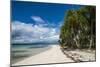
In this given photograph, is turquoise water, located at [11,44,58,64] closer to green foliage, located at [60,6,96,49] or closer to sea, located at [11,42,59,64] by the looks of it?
sea, located at [11,42,59,64]

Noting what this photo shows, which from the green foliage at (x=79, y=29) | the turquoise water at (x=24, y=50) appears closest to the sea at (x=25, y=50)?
the turquoise water at (x=24, y=50)

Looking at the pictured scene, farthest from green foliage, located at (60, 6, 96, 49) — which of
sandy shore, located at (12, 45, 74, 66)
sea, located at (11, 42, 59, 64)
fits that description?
sea, located at (11, 42, 59, 64)

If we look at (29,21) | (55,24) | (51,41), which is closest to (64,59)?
(51,41)

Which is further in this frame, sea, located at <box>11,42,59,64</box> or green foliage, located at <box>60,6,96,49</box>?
green foliage, located at <box>60,6,96,49</box>

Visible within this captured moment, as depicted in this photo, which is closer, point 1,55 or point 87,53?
point 1,55

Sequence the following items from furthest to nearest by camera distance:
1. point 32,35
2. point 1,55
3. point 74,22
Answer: point 74,22 < point 32,35 < point 1,55

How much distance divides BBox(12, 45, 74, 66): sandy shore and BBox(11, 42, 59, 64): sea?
4 cm

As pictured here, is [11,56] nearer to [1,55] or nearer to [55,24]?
[1,55]

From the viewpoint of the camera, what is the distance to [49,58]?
8.87 feet

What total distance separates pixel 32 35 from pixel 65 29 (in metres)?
0.48

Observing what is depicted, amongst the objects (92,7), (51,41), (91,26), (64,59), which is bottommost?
(64,59)

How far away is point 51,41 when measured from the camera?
272 cm

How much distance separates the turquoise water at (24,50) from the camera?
254cm

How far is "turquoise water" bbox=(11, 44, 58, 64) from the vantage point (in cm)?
254
